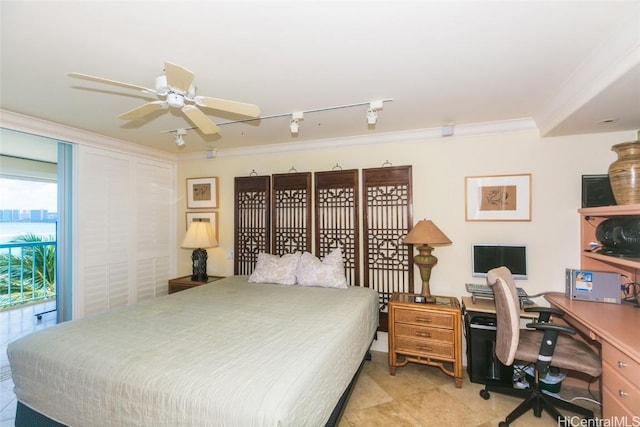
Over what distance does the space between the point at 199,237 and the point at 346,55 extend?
305 centimetres

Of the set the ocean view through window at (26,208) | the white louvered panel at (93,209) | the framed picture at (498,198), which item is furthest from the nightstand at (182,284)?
the framed picture at (498,198)

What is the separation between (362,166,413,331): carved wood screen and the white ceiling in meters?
0.83

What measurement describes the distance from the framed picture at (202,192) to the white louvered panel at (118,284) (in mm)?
1202

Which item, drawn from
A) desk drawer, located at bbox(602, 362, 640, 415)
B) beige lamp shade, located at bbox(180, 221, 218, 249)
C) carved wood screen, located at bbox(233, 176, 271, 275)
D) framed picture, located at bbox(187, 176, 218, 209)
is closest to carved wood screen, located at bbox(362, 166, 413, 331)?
carved wood screen, located at bbox(233, 176, 271, 275)

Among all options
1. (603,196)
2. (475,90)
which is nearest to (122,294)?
(475,90)

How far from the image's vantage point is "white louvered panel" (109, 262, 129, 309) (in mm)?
3529

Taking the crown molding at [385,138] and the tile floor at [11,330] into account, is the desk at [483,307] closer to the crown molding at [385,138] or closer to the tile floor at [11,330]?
the crown molding at [385,138]

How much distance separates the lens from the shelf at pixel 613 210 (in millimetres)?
2041

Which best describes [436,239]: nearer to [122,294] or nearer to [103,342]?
[103,342]

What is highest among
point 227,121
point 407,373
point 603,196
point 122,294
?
point 227,121

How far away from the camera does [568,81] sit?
2055 millimetres

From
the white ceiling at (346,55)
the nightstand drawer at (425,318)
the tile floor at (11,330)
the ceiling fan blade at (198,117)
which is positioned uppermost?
the white ceiling at (346,55)

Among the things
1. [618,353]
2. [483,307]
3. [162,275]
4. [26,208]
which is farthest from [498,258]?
[26,208]

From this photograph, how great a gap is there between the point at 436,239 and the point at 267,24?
2.26 m
